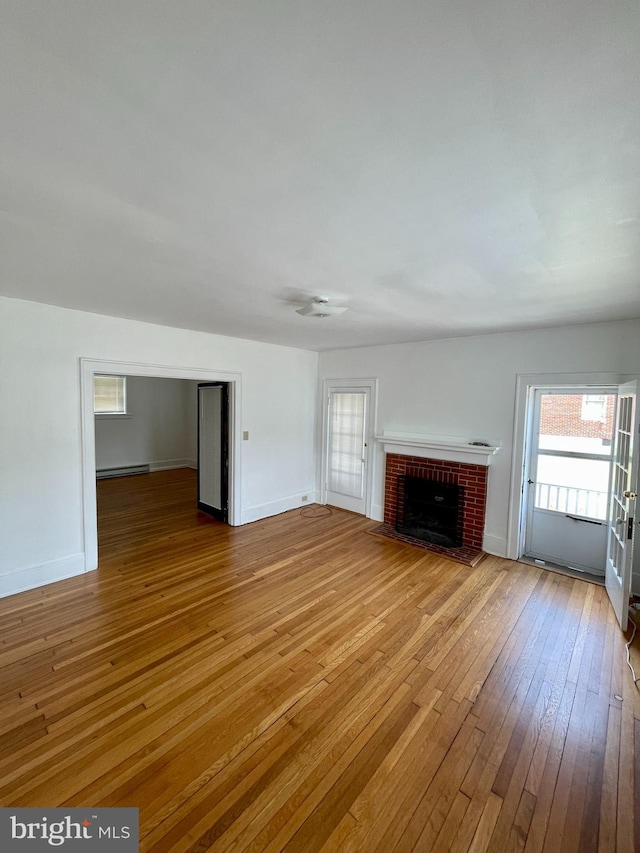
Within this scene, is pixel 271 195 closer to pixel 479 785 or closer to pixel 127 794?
pixel 127 794

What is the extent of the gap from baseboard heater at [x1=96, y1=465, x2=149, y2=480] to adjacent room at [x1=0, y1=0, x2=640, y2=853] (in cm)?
298

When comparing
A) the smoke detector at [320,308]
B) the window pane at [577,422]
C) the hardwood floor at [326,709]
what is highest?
the smoke detector at [320,308]

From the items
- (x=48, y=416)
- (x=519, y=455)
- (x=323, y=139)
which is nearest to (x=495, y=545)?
(x=519, y=455)

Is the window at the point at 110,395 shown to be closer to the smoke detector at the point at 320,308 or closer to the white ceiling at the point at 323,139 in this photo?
the white ceiling at the point at 323,139

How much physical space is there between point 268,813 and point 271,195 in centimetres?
249

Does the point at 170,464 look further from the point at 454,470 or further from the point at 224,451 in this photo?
the point at 454,470

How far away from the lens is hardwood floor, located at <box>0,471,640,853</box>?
150 centimetres

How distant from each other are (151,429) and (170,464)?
95 cm

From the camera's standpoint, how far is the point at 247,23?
762mm

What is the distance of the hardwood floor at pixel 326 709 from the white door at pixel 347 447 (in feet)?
6.35

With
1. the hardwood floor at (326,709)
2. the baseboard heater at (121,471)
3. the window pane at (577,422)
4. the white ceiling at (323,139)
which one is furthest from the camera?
the baseboard heater at (121,471)

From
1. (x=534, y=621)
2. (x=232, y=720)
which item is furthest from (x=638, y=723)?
(x=232, y=720)

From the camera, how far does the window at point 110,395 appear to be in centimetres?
743

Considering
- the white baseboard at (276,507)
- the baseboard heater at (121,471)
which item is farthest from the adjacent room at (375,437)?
the baseboard heater at (121,471)
